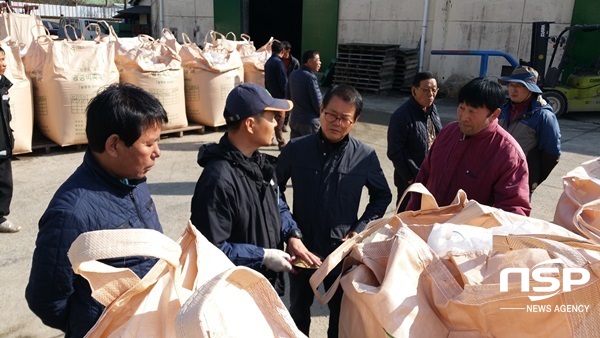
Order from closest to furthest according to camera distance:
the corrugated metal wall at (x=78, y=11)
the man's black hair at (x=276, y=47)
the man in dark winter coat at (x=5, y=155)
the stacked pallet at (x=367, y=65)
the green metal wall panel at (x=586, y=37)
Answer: the man in dark winter coat at (x=5, y=155) → the man's black hair at (x=276, y=47) → the green metal wall panel at (x=586, y=37) → the stacked pallet at (x=367, y=65) → the corrugated metal wall at (x=78, y=11)

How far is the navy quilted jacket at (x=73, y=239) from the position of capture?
1.29m

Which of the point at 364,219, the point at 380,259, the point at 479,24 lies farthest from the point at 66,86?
the point at 479,24

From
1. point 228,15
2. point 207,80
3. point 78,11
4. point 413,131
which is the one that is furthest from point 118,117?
point 78,11

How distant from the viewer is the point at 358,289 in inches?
43.1

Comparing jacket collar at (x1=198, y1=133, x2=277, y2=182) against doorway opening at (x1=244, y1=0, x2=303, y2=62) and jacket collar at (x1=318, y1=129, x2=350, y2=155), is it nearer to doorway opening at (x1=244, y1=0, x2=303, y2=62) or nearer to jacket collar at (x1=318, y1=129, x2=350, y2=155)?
jacket collar at (x1=318, y1=129, x2=350, y2=155)

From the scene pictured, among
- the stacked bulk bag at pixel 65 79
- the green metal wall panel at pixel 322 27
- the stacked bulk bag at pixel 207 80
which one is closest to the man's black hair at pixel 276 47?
the stacked bulk bag at pixel 207 80

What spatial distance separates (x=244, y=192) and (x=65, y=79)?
16.7 ft

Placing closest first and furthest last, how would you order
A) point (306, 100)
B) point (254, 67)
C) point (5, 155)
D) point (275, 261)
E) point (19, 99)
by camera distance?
1. point (275, 261)
2. point (5, 155)
3. point (306, 100)
4. point (19, 99)
5. point (254, 67)

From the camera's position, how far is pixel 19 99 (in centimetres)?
561

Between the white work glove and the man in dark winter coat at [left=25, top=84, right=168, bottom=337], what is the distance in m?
0.41

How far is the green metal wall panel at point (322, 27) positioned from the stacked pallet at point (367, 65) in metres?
1.20

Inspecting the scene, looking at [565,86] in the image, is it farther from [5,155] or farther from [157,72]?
[5,155]

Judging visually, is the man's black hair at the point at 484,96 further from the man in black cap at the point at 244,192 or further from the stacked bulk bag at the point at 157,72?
the stacked bulk bag at the point at 157,72

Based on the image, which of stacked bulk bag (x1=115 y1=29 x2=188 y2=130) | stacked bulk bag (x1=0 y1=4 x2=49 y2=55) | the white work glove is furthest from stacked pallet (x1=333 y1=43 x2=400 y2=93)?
the white work glove
